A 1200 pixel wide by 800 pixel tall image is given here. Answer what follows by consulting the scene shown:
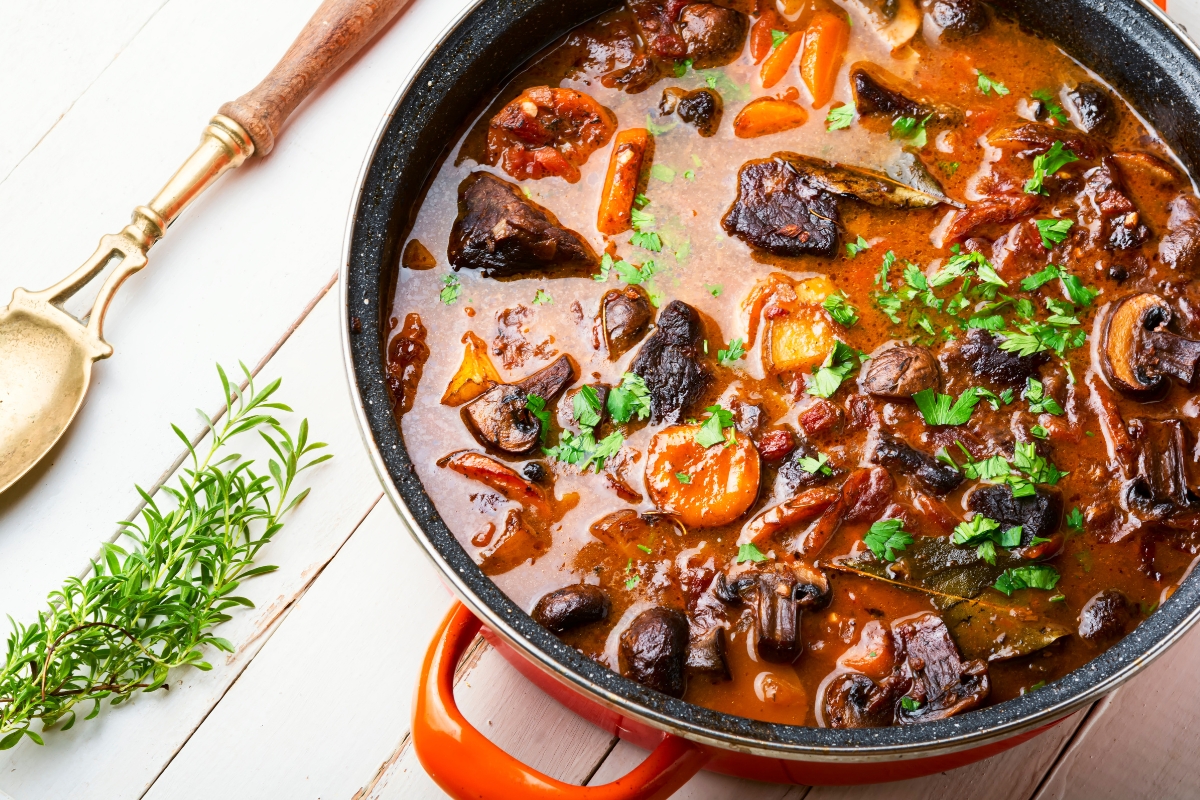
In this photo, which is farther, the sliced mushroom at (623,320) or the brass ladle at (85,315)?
the brass ladle at (85,315)

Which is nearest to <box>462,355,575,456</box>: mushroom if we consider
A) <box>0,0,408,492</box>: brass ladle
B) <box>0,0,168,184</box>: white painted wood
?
<box>0,0,408,492</box>: brass ladle

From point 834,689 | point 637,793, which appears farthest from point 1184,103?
point 637,793

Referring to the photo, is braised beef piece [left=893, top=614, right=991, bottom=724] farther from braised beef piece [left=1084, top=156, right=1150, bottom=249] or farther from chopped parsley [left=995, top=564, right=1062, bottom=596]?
braised beef piece [left=1084, top=156, right=1150, bottom=249]

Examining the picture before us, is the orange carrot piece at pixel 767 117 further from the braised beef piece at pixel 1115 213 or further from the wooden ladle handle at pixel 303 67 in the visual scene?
the wooden ladle handle at pixel 303 67

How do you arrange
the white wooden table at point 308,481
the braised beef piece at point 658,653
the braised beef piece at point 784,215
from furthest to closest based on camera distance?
1. the white wooden table at point 308,481
2. the braised beef piece at point 784,215
3. the braised beef piece at point 658,653

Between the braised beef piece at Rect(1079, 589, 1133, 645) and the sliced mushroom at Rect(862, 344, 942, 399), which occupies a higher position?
the sliced mushroom at Rect(862, 344, 942, 399)

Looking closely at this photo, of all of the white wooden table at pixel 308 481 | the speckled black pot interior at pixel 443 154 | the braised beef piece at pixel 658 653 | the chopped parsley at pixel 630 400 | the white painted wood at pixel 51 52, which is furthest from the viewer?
the white painted wood at pixel 51 52

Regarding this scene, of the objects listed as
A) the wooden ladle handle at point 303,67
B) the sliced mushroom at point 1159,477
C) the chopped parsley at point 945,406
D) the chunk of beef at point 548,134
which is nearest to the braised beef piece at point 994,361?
the chopped parsley at point 945,406
